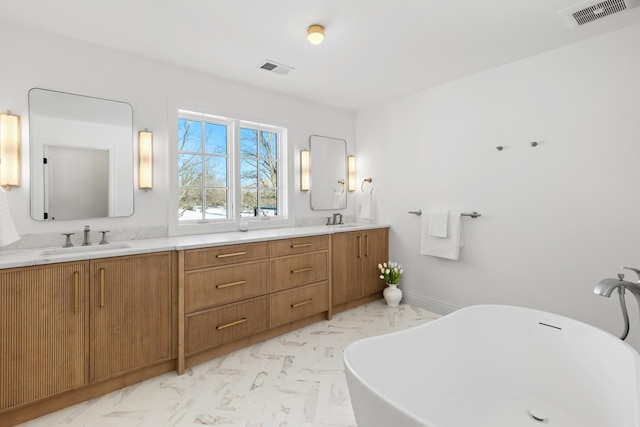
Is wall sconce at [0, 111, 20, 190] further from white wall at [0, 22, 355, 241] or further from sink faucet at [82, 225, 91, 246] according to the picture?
sink faucet at [82, 225, 91, 246]

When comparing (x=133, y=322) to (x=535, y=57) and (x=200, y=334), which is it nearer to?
(x=200, y=334)

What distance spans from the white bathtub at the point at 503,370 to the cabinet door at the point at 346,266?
→ 1.55m

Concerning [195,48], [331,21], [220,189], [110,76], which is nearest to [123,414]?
[220,189]

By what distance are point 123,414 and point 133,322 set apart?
54 cm

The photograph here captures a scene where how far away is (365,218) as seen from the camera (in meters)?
4.06

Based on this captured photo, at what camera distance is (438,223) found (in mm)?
3250

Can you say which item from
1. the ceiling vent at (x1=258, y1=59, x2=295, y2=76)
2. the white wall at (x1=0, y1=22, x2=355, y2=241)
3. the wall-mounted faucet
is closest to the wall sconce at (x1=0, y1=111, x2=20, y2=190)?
the white wall at (x1=0, y1=22, x2=355, y2=241)

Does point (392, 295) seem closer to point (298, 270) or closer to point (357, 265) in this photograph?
point (357, 265)

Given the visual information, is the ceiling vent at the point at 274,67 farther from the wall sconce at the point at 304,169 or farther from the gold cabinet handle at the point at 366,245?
the gold cabinet handle at the point at 366,245

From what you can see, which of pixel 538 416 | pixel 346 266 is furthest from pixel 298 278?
pixel 538 416

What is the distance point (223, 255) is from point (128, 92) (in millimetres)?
1588

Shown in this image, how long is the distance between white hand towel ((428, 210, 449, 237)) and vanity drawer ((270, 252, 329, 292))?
118 centimetres

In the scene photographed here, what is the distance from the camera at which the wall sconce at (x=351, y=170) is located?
4230mm

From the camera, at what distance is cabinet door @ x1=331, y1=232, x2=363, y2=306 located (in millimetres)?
3318
